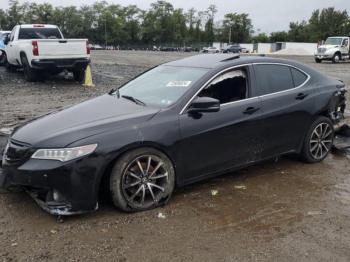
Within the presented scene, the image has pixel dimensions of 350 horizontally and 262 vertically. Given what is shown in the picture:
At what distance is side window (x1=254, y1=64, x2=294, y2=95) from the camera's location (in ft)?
18.0

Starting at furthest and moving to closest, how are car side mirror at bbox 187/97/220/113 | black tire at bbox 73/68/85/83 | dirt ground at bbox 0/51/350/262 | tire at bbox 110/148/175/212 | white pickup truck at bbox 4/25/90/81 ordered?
black tire at bbox 73/68/85/83, white pickup truck at bbox 4/25/90/81, car side mirror at bbox 187/97/220/113, tire at bbox 110/148/175/212, dirt ground at bbox 0/51/350/262

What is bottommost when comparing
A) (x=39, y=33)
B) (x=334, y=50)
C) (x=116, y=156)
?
(x=334, y=50)

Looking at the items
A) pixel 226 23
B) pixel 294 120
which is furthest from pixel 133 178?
pixel 226 23

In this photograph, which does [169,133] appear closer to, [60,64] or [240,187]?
[240,187]

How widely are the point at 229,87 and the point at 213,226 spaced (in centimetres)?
176

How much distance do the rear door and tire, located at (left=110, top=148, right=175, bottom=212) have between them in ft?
4.80

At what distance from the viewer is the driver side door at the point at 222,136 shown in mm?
4746

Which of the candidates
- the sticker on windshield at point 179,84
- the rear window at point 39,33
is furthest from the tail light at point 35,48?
the sticker on windshield at point 179,84

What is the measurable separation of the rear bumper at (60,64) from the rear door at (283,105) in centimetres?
1027

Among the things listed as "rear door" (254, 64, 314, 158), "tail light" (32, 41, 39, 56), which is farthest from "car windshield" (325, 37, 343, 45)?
"rear door" (254, 64, 314, 158)

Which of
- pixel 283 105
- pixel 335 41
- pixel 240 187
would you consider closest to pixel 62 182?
pixel 240 187

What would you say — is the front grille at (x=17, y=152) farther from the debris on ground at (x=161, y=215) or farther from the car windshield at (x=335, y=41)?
the car windshield at (x=335, y=41)

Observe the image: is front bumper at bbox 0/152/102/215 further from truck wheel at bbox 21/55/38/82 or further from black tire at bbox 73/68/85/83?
black tire at bbox 73/68/85/83

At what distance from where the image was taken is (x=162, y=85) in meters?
5.27
